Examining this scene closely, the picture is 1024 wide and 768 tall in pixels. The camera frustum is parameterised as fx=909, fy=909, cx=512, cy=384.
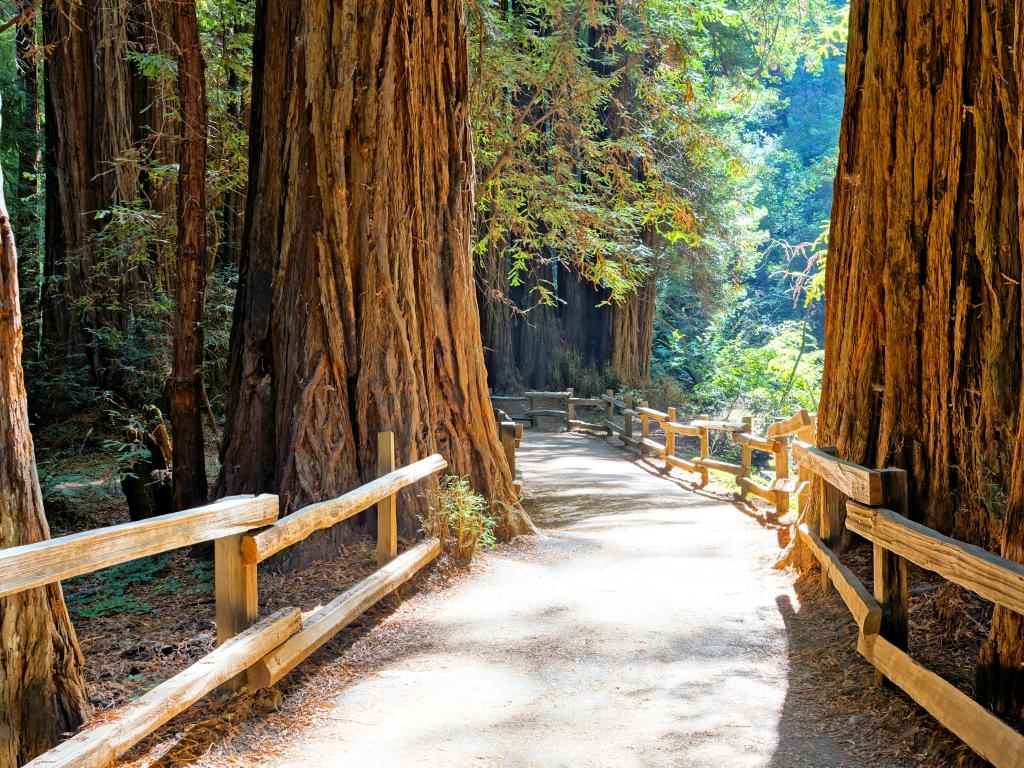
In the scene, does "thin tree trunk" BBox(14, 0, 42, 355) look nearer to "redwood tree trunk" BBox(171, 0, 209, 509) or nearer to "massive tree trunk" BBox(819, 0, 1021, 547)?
"redwood tree trunk" BBox(171, 0, 209, 509)

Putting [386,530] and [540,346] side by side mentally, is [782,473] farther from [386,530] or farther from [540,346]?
[540,346]

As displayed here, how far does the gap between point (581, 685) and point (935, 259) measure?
347 cm

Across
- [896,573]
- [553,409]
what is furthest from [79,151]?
[553,409]

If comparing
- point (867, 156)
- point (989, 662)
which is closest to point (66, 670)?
point (989, 662)

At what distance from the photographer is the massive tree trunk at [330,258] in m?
7.55

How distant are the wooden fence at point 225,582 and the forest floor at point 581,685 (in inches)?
10.5

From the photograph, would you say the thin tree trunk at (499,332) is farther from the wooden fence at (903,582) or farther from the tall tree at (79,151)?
the wooden fence at (903,582)

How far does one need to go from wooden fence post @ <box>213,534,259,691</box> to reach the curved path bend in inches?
23.4

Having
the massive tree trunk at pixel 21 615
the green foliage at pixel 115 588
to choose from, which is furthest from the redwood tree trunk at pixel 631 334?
the massive tree trunk at pixel 21 615

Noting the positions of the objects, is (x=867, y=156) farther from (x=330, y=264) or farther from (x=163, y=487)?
(x=163, y=487)

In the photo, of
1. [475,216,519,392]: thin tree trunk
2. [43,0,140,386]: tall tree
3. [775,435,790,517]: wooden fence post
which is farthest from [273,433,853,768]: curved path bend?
[475,216,519,392]: thin tree trunk

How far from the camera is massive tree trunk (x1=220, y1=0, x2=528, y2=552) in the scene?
7555 millimetres

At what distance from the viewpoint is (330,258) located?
7602 mm

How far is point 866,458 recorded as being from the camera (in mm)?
6492
